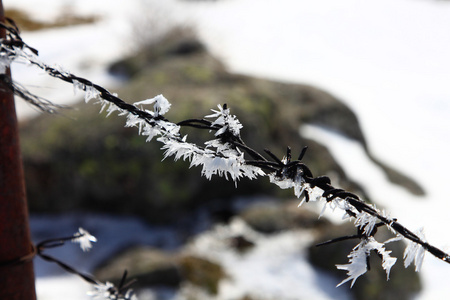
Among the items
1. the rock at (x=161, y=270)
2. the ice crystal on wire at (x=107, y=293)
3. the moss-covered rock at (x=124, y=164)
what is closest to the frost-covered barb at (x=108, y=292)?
the ice crystal on wire at (x=107, y=293)

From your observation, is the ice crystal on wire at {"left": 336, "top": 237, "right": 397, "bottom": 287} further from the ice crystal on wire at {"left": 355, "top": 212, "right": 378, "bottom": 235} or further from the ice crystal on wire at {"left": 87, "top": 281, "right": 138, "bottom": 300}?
the ice crystal on wire at {"left": 87, "top": 281, "right": 138, "bottom": 300}

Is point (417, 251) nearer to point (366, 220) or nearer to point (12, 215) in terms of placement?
point (366, 220)

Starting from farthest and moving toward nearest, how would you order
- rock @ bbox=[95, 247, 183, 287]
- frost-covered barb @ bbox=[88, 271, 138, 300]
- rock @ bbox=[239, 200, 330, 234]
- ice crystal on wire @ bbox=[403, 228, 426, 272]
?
rock @ bbox=[239, 200, 330, 234], rock @ bbox=[95, 247, 183, 287], frost-covered barb @ bbox=[88, 271, 138, 300], ice crystal on wire @ bbox=[403, 228, 426, 272]

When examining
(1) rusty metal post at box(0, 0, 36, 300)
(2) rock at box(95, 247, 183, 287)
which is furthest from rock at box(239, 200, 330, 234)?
(1) rusty metal post at box(0, 0, 36, 300)

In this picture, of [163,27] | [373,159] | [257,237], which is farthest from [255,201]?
[163,27]

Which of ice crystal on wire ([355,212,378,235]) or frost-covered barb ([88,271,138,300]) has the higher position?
ice crystal on wire ([355,212,378,235])

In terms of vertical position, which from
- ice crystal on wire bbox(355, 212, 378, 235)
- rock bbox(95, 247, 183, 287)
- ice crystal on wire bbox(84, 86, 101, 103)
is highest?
rock bbox(95, 247, 183, 287)

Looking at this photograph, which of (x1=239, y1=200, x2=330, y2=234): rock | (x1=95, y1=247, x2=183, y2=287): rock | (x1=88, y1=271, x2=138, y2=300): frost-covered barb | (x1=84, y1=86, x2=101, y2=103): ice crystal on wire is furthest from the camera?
(x1=239, y1=200, x2=330, y2=234): rock

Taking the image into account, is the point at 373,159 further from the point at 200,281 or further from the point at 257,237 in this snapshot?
the point at 200,281
